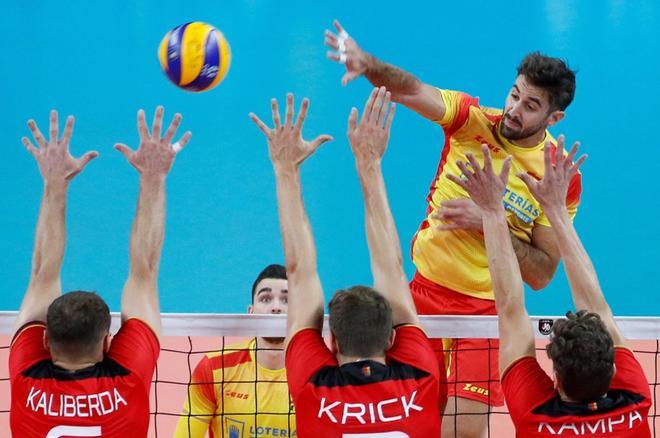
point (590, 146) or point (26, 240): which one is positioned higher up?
point (590, 146)

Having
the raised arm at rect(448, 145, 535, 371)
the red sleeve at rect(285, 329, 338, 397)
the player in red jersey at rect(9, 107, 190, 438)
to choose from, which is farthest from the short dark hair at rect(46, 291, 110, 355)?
the raised arm at rect(448, 145, 535, 371)

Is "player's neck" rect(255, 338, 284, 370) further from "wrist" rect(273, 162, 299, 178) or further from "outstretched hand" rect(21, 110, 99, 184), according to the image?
"outstretched hand" rect(21, 110, 99, 184)

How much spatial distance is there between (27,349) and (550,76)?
2.62 m

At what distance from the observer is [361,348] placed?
3174mm

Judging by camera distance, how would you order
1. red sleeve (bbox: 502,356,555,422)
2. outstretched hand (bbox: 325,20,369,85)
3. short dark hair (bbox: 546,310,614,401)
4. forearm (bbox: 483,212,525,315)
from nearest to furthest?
short dark hair (bbox: 546,310,614,401) < red sleeve (bbox: 502,356,555,422) < forearm (bbox: 483,212,525,315) < outstretched hand (bbox: 325,20,369,85)

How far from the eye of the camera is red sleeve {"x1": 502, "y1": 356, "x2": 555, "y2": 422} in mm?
3111

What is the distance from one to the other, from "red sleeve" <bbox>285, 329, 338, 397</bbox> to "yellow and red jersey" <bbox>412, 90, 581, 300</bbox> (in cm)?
152

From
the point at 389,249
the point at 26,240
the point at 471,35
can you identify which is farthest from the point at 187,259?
the point at 389,249

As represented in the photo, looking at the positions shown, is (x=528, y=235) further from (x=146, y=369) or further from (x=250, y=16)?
(x=250, y=16)

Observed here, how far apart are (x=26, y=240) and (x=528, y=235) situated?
6134 millimetres

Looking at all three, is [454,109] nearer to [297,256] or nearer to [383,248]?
[383,248]

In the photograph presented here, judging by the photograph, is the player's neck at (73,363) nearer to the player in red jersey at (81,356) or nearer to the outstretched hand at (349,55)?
the player in red jersey at (81,356)

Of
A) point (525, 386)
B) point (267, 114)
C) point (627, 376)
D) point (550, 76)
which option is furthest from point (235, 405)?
point (267, 114)

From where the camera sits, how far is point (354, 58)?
4375mm
